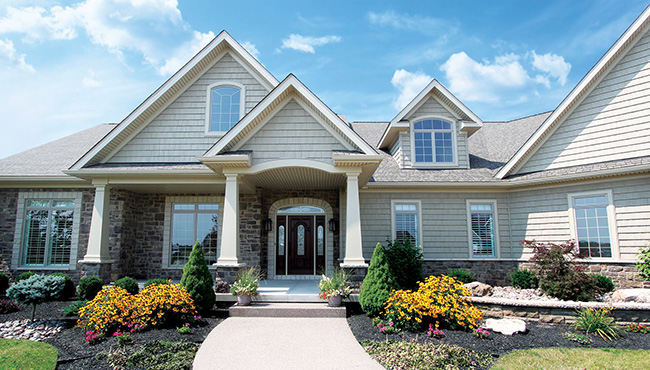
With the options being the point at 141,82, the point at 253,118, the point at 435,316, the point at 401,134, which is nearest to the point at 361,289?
the point at 435,316

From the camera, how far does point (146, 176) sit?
1066 centimetres

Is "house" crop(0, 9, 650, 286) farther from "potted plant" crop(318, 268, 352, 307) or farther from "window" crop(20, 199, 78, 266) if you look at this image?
"potted plant" crop(318, 268, 352, 307)

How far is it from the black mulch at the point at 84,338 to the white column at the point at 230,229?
3.95ft

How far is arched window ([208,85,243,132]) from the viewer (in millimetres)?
11750

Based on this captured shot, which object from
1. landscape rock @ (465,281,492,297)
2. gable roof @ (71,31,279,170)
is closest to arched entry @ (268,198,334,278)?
gable roof @ (71,31,279,170)

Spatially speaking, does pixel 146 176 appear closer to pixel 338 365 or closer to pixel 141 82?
pixel 141 82

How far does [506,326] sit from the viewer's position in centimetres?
Answer: 709

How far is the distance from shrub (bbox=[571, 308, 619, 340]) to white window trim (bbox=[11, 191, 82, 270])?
13233mm

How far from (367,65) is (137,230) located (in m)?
8.98

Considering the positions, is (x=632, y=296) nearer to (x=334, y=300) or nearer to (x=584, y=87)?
(x=584, y=87)

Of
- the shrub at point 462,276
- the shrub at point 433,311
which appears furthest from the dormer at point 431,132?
the shrub at point 433,311

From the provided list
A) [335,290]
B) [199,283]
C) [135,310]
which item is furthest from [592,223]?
[135,310]

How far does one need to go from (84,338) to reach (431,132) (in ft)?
35.5

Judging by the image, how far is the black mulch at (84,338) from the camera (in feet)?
19.0
